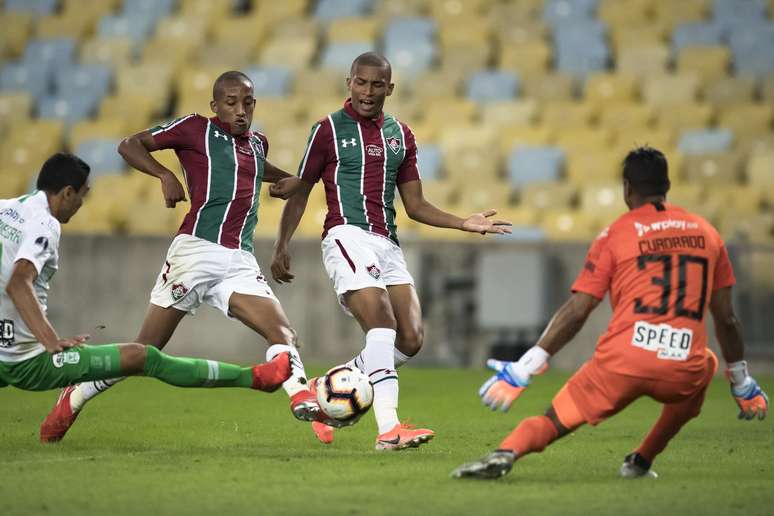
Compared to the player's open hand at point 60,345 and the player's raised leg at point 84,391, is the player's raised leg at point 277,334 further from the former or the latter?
the player's open hand at point 60,345

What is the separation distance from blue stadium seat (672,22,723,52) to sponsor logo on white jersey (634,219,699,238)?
43.8ft

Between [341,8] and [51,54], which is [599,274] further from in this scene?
[51,54]

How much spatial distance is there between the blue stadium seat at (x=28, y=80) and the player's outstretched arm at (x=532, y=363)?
15302mm

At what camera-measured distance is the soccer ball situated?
22.5 ft

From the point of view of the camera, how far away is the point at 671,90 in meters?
17.8

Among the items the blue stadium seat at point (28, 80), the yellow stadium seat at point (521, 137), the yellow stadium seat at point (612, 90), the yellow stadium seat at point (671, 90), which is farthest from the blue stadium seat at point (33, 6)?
the yellow stadium seat at point (671, 90)

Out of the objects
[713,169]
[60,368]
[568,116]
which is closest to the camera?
[60,368]

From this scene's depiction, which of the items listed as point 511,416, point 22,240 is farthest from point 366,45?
point 22,240

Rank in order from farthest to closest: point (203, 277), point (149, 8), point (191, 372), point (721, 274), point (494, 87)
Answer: point (149, 8) < point (494, 87) < point (203, 277) < point (191, 372) < point (721, 274)

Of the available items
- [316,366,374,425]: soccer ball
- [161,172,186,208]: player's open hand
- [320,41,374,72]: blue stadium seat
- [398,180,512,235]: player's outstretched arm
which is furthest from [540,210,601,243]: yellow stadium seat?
[161,172,186,208]: player's open hand

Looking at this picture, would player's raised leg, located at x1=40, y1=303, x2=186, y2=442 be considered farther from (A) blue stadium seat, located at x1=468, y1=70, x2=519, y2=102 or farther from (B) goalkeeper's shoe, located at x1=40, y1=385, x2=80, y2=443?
(A) blue stadium seat, located at x1=468, y1=70, x2=519, y2=102

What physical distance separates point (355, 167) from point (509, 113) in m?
10.2

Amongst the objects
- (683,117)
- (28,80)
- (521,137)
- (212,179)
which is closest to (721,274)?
(212,179)

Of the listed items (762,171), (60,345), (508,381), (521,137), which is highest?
(521,137)
